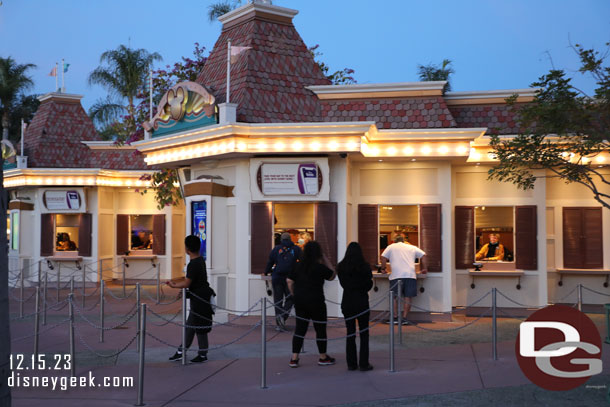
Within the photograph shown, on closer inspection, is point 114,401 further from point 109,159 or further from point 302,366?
point 109,159

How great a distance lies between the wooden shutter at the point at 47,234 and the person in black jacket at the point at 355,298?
→ 14711 mm

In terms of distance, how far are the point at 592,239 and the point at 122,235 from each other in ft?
47.4

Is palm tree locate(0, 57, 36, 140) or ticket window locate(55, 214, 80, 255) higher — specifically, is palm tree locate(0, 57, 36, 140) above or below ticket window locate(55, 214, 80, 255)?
above

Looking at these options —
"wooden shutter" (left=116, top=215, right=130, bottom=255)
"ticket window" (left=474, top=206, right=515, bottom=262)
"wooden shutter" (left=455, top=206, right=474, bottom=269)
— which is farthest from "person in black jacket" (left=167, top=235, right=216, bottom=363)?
"wooden shutter" (left=116, top=215, right=130, bottom=255)

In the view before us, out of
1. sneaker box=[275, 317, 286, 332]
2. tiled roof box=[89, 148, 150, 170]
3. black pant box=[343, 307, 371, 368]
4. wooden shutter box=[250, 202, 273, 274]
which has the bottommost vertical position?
sneaker box=[275, 317, 286, 332]

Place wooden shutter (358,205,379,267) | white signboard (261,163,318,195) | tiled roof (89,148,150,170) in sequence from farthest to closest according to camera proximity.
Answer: tiled roof (89,148,150,170)
wooden shutter (358,205,379,267)
white signboard (261,163,318,195)

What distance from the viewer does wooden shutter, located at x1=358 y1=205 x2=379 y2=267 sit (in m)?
12.8

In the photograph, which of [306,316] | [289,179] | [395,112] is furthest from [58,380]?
[395,112]

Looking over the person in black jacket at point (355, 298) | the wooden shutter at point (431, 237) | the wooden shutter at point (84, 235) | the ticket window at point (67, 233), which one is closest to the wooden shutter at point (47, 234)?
the ticket window at point (67, 233)

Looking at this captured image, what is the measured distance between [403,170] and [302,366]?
5656 mm

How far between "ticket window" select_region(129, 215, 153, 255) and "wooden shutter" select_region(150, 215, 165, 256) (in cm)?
60

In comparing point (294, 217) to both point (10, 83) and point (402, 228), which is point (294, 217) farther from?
point (10, 83)

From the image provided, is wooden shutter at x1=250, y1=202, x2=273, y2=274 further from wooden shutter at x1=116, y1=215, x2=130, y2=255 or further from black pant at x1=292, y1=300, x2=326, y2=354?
wooden shutter at x1=116, y1=215, x2=130, y2=255

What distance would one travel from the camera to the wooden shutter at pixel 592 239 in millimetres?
13531
